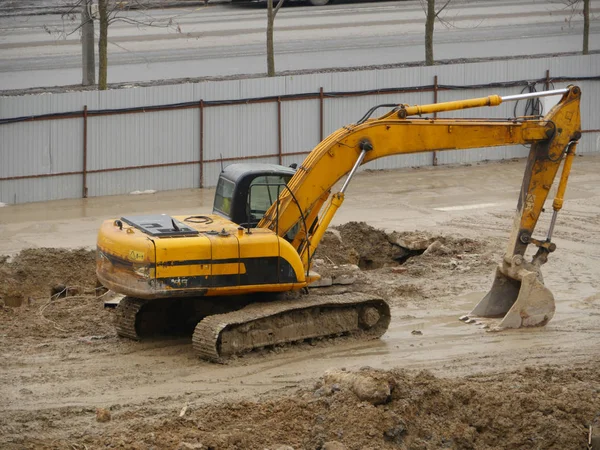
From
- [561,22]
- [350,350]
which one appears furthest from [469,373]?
[561,22]

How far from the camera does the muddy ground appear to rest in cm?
1166

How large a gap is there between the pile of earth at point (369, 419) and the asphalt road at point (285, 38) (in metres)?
19.5

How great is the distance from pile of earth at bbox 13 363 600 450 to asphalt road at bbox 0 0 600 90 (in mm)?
19543

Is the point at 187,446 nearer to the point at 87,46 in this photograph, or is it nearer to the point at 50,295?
the point at 50,295

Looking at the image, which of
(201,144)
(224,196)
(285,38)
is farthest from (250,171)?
(285,38)

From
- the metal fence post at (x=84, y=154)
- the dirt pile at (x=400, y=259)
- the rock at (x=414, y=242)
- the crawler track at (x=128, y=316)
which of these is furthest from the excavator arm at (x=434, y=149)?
the metal fence post at (x=84, y=154)

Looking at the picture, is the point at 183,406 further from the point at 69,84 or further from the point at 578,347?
the point at 69,84

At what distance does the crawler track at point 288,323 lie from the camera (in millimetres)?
14156

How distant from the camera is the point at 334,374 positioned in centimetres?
1265

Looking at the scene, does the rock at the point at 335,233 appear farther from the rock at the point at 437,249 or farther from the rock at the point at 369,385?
the rock at the point at 369,385

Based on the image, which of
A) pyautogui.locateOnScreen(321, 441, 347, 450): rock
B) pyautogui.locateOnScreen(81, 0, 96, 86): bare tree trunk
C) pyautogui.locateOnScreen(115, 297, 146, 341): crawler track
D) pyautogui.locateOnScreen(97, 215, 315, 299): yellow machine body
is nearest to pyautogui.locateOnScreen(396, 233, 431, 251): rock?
pyautogui.locateOnScreen(97, 215, 315, 299): yellow machine body

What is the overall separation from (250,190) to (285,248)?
1048mm

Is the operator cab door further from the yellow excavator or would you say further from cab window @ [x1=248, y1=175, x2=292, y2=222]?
cab window @ [x1=248, y1=175, x2=292, y2=222]

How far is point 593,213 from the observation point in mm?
23219
